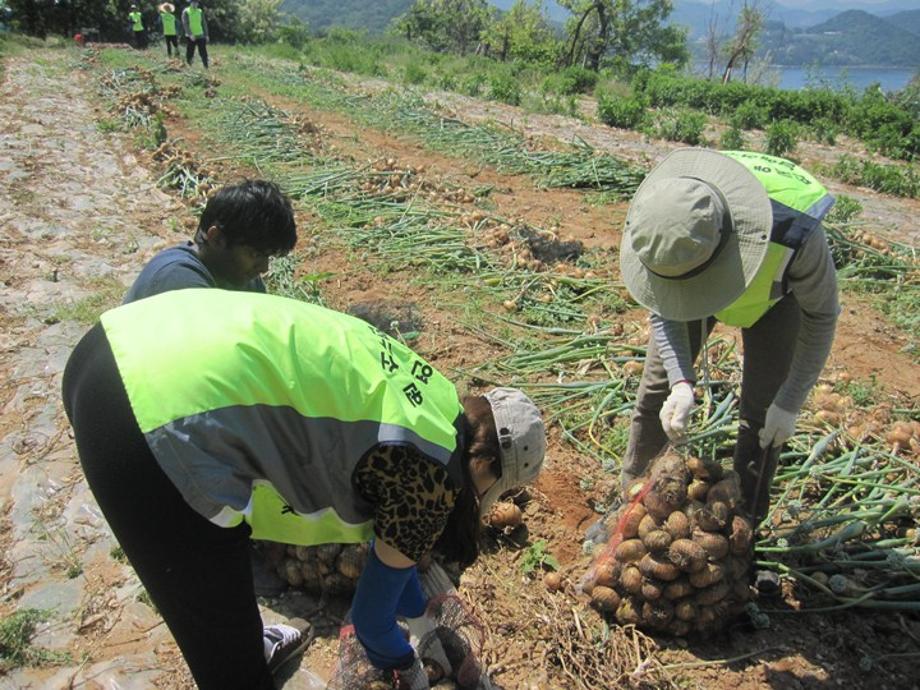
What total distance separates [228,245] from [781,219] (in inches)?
63.7

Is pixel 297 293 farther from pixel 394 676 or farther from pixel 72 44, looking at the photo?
pixel 72 44

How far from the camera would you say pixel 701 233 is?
5.68ft

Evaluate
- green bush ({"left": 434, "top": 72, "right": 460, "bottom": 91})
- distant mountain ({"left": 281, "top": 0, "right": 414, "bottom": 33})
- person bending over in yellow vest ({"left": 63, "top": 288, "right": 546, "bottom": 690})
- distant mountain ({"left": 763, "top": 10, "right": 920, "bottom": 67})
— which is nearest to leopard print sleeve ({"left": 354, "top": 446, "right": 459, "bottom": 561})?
person bending over in yellow vest ({"left": 63, "top": 288, "right": 546, "bottom": 690})

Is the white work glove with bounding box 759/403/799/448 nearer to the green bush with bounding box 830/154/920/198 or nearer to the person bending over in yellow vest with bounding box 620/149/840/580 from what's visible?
the person bending over in yellow vest with bounding box 620/149/840/580

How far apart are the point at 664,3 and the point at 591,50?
483 inches

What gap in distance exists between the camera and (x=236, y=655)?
1487 millimetres

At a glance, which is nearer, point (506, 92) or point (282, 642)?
point (282, 642)

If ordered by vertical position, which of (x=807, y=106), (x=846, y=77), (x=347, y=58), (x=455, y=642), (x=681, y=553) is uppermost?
(x=846, y=77)

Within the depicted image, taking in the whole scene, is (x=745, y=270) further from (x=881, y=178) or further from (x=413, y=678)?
(x=881, y=178)

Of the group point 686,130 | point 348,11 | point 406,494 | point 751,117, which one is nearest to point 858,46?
point 348,11

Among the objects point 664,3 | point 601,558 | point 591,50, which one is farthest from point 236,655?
point 664,3

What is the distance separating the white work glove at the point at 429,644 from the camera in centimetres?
189

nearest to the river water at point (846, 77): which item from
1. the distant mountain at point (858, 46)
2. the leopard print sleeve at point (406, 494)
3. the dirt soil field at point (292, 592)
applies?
the distant mountain at point (858, 46)

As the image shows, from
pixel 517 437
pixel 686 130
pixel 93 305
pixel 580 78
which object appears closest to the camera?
pixel 517 437
